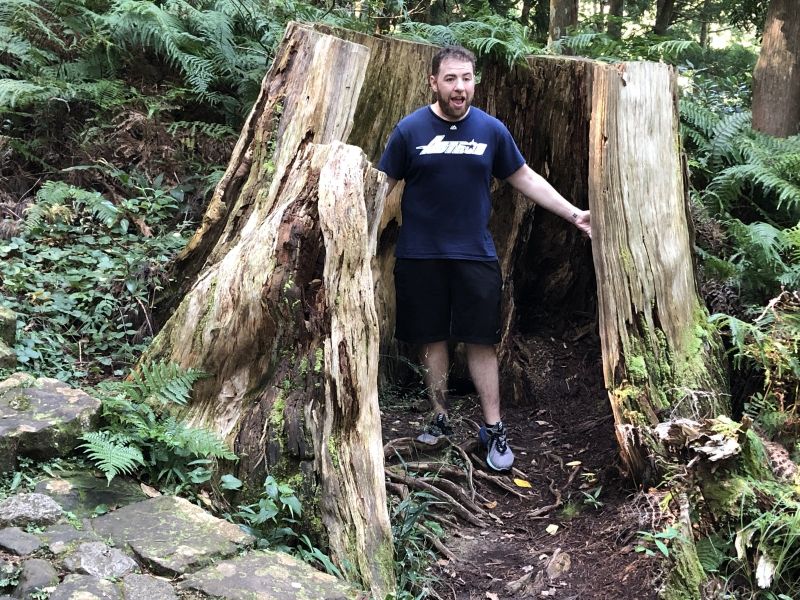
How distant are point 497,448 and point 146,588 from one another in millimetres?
2791

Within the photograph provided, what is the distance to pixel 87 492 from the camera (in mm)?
2986

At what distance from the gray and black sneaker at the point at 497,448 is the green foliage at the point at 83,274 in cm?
238

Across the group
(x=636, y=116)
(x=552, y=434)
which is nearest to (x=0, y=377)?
(x=552, y=434)

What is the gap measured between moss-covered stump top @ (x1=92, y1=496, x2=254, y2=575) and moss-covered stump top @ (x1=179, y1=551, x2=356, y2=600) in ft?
0.22

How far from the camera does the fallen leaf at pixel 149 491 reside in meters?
3.14

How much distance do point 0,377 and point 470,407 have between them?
3218mm

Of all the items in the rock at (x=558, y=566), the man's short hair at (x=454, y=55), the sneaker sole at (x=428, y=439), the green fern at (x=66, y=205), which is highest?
the man's short hair at (x=454, y=55)

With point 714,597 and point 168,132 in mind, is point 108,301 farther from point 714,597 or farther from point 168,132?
point 714,597

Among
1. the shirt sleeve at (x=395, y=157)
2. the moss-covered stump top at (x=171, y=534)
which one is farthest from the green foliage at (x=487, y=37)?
the moss-covered stump top at (x=171, y=534)

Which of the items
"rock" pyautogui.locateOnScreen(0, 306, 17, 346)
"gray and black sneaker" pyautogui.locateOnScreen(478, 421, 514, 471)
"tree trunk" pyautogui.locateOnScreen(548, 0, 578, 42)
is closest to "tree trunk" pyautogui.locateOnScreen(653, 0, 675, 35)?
"tree trunk" pyautogui.locateOnScreen(548, 0, 578, 42)

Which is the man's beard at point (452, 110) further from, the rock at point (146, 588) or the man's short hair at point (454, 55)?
the rock at point (146, 588)

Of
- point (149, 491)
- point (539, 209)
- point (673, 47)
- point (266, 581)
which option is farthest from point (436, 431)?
point (673, 47)

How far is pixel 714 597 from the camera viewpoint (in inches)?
133

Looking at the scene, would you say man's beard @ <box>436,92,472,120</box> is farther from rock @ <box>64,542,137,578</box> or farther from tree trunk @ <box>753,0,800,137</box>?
tree trunk @ <box>753,0,800,137</box>
